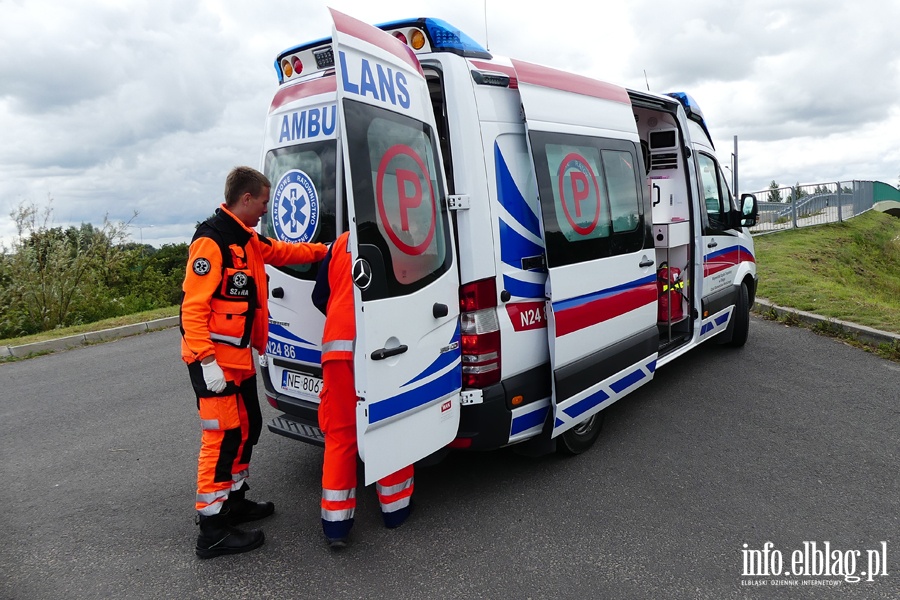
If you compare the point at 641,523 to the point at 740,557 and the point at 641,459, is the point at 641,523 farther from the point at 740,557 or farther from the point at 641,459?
the point at 641,459

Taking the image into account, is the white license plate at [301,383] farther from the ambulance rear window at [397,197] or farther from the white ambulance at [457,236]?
the ambulance rear window at [397,197]

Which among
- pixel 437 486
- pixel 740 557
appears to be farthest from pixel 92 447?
pixel 740 557

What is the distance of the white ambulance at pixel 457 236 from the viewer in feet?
8.65

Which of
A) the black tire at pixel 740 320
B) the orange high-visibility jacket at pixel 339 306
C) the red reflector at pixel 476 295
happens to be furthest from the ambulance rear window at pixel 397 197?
the black tire at pixel 740 320

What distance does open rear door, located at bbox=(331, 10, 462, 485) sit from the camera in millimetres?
2525

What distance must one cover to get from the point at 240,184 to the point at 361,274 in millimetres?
1002

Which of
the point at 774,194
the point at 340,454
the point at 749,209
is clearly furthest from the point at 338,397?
the point at 774,194

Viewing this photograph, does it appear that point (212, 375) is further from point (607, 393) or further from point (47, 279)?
point (47, 279)

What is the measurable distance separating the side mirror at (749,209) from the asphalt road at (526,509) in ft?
5.99

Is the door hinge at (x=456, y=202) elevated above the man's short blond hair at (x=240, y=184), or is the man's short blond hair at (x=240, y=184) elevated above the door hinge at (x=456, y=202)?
the man's short blond hair at (x=240, y=184)

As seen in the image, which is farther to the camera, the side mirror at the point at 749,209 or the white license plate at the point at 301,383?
the side mirror at the point at 749,209

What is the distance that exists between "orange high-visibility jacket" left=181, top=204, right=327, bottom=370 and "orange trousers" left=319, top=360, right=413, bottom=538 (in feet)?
1.47

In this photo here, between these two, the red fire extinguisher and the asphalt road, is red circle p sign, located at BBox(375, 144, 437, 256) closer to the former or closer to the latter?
the asphalt road

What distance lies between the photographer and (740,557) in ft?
9.18
